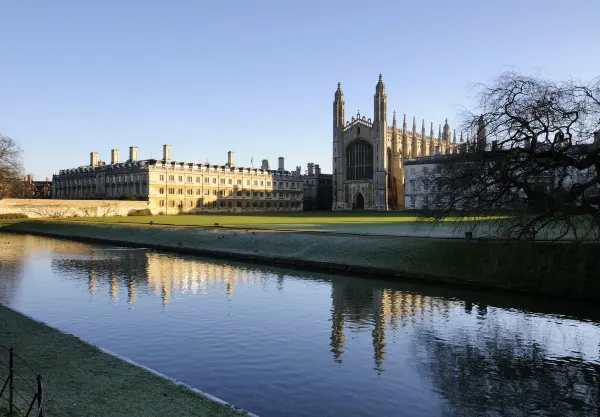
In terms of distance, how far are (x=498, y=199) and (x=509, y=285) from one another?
4408 mm

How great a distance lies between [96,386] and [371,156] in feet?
324

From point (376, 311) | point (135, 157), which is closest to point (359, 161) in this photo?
point (135, 157)

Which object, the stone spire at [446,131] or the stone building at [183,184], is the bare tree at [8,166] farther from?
the stone spire at [446,131]

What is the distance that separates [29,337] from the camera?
42.6 feet

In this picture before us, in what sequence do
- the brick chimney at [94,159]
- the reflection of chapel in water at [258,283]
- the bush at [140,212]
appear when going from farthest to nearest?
the brick chimney at [94,159] → the bush at [140,212] → the reflection of chapel in water at [258,283]

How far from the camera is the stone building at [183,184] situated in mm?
93125

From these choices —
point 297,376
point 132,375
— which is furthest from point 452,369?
point 132,375

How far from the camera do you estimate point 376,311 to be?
19156 millimetres

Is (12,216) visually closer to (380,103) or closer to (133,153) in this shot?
(133,153)

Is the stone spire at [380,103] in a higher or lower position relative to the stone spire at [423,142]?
higher

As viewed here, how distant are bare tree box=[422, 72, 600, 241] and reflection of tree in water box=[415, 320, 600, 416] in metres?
6.37

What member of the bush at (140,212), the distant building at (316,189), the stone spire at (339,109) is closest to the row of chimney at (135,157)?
the distant building at (316,189)

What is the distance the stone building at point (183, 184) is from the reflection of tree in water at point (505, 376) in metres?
81.8

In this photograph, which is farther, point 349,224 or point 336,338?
point 349,224
